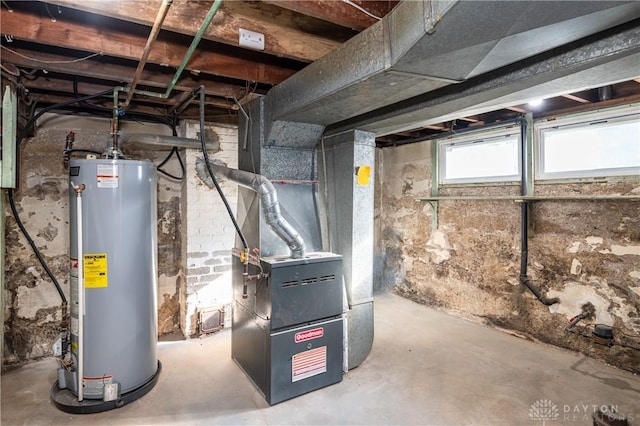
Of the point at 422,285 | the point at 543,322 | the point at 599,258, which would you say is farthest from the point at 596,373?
the point at 422,285

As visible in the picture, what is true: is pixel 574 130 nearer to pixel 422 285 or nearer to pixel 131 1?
pixel 422 285

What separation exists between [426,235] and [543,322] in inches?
60.2

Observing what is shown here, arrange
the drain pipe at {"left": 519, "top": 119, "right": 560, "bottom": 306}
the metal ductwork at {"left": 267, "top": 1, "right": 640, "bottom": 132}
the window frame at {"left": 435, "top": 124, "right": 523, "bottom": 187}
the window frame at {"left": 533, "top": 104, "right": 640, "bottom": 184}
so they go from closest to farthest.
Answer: the metal ductwork at {"left": 267, "top": 1, "right": 640, "bottom": 132}, the window frame at {"left": 533, "top": 104, "right": 640, "bottom": 184}, the drain pipe at {"left": 519, "top": 119, "right": 560, "bottom": 306}, the window frame at {"left": 435, "top": 124, "right": 523, "bottom": 187}

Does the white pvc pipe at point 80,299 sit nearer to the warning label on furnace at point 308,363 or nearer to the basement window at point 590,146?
the warning label on furnace at point 308,363

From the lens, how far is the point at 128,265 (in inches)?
87.3

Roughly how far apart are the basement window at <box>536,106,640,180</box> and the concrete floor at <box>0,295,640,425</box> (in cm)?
157

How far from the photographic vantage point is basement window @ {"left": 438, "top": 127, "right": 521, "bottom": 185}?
342 centimetres

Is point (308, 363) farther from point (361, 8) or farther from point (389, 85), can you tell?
point (361, 8)

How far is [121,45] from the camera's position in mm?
1874

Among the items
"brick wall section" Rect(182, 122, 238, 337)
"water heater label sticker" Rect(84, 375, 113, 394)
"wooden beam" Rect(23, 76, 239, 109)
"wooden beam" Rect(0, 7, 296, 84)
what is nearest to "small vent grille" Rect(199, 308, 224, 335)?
"brick wall section" Rect(182, 122, 238, 337)

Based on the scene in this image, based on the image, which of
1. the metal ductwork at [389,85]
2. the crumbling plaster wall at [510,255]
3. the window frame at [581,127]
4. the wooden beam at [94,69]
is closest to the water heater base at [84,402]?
the metal ductwork at [389,85]

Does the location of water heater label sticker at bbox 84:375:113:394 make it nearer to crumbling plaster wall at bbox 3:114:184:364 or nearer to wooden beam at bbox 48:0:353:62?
crumbling plaster wall at bbox 3:114:184:364

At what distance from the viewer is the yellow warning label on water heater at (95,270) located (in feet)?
6.97

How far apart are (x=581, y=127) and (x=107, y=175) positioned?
364cm
